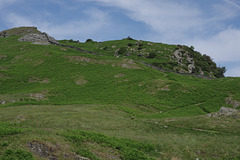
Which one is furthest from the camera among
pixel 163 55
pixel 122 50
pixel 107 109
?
pixel 122 50

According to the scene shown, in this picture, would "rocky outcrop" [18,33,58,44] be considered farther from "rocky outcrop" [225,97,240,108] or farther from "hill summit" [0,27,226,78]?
"rocky outcrop" [225,97,240,108]

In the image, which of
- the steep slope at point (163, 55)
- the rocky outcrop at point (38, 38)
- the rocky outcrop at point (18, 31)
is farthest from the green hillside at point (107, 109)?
the rocky outcrop at point (18, 31)

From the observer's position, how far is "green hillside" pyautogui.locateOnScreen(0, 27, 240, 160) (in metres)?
19.5

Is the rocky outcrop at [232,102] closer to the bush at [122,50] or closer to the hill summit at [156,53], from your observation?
the hill summit at [156,53]

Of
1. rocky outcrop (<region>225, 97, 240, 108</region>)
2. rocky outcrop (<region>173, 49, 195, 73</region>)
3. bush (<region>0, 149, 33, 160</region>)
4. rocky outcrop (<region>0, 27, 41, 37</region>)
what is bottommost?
bush (<region>0, 149, 33, 160</region>)


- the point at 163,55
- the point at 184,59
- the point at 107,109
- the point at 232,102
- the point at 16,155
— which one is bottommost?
the point at 16,155

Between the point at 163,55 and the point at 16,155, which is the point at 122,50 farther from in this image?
the point at 16,155

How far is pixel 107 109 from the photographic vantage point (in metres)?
47.0

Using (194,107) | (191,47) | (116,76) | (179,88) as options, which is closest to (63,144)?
(194,107)

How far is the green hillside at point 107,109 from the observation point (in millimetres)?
19550

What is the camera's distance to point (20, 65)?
81.7m

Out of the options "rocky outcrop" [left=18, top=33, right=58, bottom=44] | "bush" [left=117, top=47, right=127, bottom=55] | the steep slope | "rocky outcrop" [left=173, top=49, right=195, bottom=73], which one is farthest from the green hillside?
"rocky outcrop" [left=18, top=33, right=58, bottom=44]

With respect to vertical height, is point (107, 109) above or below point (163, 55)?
below

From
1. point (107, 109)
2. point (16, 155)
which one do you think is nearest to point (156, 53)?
point (107, 109)
